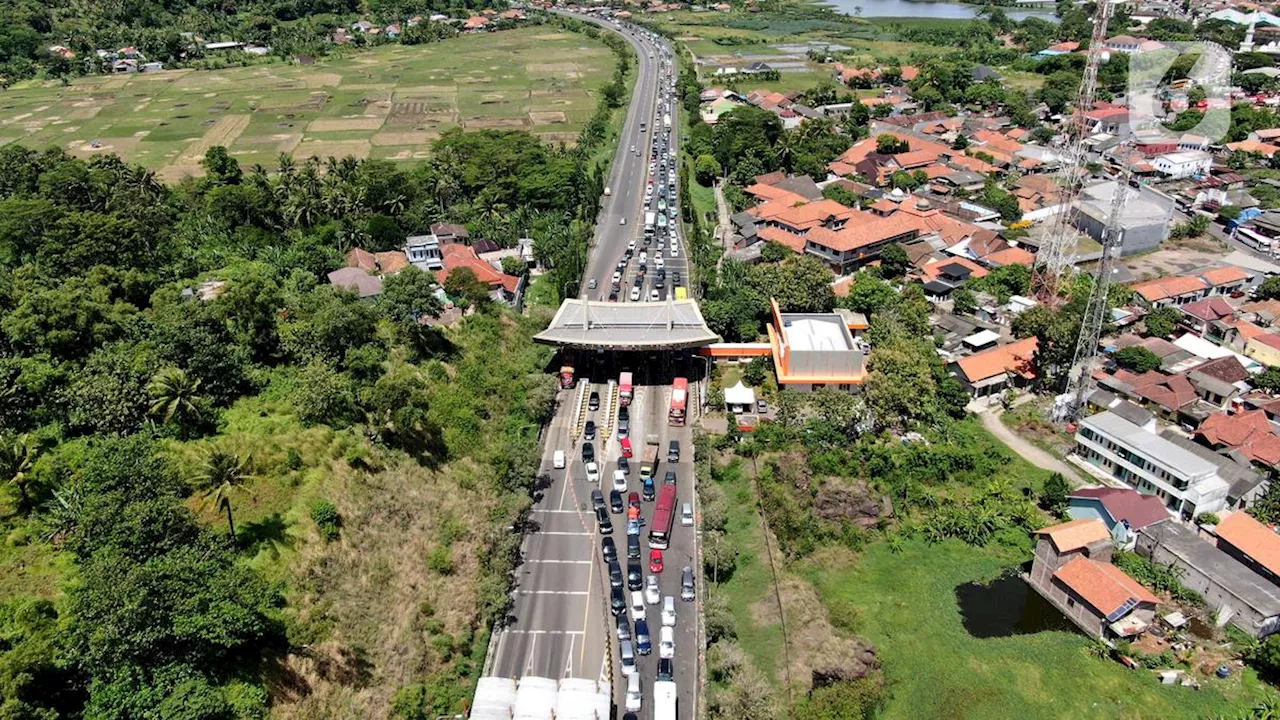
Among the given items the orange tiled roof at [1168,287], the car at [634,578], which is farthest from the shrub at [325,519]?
the orange tiled roof at [1168,287]

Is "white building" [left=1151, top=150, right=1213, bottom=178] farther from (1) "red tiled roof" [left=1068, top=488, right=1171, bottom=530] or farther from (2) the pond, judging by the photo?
(2) the pond

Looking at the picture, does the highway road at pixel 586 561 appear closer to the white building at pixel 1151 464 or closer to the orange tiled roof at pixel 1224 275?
the white building at pixel 1151 464

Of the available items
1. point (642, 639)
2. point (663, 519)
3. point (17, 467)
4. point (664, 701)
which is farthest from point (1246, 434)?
point (17, 467)

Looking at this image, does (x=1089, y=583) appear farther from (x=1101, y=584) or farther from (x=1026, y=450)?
(x=1026, y=450)

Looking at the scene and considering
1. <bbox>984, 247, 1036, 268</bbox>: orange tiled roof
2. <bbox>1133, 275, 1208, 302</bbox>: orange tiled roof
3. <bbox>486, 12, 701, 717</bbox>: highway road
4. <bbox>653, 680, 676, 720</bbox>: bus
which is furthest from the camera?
<bbox>984, 247, 1036, 268</bbox>: orange tiled roof

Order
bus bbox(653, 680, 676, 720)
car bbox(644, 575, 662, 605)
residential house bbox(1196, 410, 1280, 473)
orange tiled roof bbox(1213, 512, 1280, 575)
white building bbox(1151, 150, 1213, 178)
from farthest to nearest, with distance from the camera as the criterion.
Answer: white building bbox(1151, 150, 1213, 178) < residential house bbox(1196, 410, 1280, 473) < car bbox(644, 575, 662, 605) < orange tiled roof bbox(1213, 512, 1280, 575) < bus bbox(653, 680, 676, 720)

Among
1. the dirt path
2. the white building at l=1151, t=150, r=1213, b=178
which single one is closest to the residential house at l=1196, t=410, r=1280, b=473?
the dirt path
